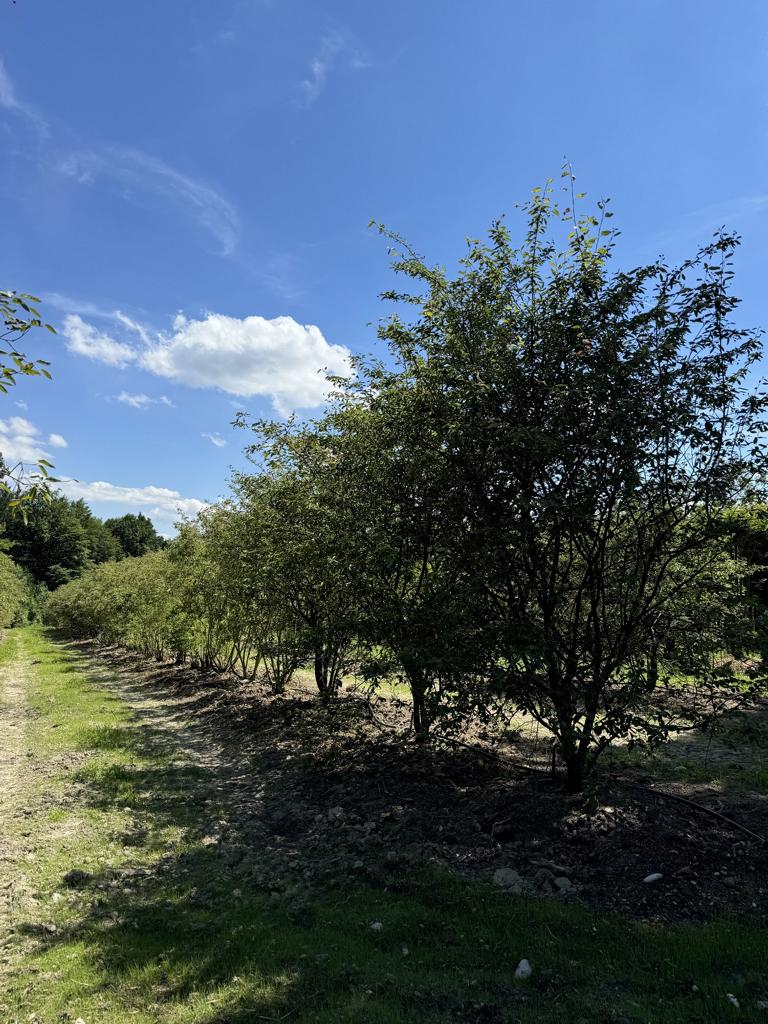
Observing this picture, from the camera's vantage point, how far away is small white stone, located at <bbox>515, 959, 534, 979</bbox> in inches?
155

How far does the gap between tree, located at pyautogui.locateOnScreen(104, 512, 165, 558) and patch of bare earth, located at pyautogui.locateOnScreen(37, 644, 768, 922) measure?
122 meters

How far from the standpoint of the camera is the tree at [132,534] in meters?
126

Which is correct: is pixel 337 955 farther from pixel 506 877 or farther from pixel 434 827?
pixel 434 827

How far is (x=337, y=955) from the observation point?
4270 millimetres

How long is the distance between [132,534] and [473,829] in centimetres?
13354

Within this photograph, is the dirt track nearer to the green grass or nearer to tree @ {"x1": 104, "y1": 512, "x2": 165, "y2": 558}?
the green grass

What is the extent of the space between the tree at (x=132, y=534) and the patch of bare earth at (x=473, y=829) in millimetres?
122430

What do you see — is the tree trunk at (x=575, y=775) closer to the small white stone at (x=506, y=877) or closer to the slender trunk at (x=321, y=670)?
the small white stone at (x=506, y=877)

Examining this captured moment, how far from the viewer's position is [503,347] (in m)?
6.39

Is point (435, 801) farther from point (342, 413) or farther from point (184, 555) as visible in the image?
point (184, 555)

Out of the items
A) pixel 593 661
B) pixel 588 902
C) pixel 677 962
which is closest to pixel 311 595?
pixel 593 661

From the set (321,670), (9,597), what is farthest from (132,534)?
(321,670)

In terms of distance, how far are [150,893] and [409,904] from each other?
8.03ft

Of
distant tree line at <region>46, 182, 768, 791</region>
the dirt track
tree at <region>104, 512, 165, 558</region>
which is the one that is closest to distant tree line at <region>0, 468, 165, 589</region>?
tree at <region>104, 512, 165, 558</region>
